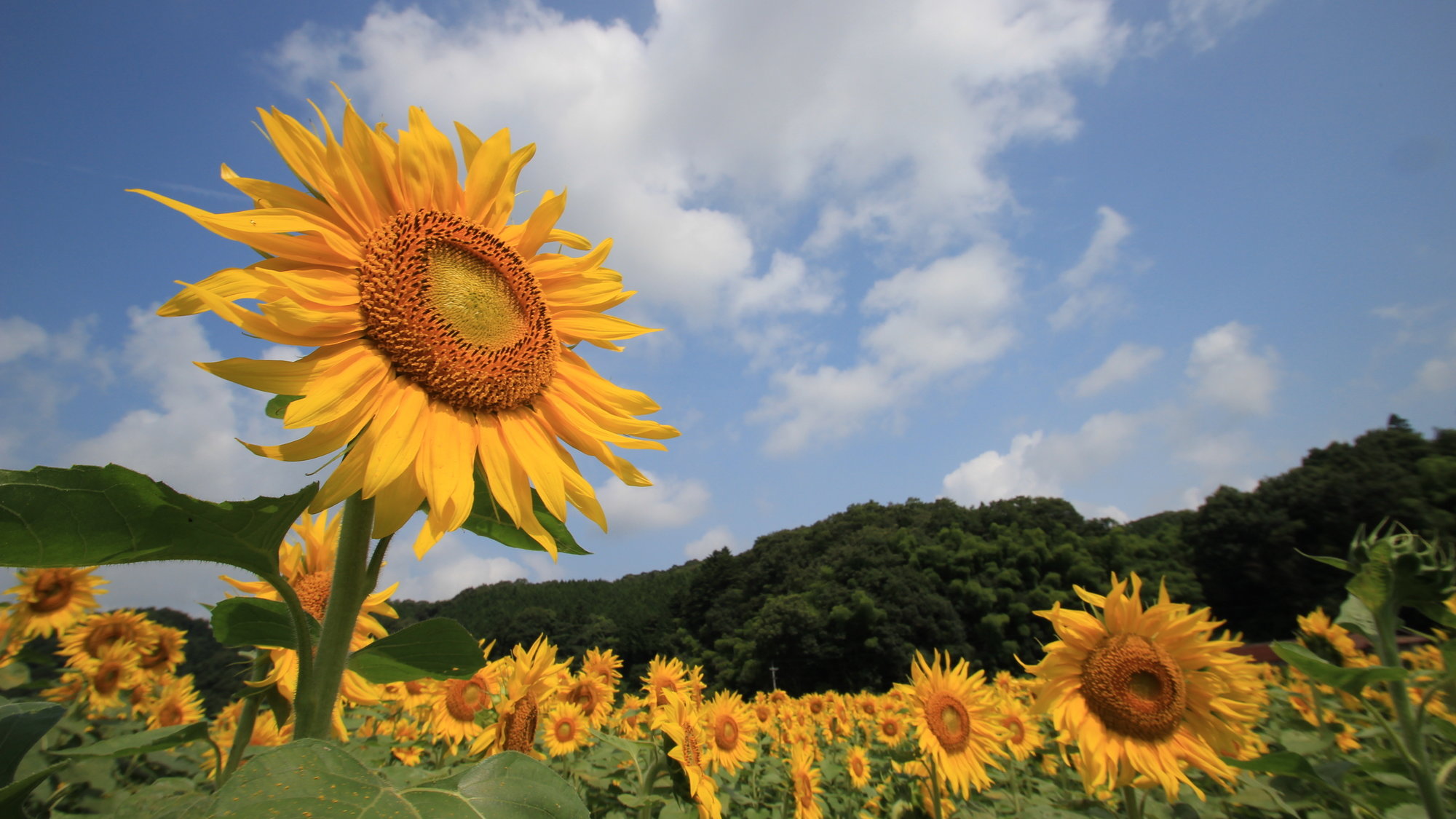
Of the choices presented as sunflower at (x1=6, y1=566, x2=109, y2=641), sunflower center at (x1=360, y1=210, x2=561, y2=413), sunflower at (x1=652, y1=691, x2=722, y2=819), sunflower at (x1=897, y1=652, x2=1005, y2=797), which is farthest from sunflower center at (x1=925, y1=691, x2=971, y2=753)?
sunflower at (x1=6, y1=566, x2=109, y2=641)

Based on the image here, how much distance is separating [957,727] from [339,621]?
5.44 metres

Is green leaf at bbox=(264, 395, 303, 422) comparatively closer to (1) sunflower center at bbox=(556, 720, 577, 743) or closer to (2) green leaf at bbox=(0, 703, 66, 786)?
(2) green leaf at bbox=(0, 703, 66, 786)

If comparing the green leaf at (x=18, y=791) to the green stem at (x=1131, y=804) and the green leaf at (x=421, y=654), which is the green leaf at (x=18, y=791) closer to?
the green leaf at (x=421, y=654)

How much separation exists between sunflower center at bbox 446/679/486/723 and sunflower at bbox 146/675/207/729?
2481mm

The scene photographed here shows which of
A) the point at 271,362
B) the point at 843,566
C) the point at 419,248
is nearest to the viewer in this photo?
the point at 271,362

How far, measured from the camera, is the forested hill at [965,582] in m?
41.0

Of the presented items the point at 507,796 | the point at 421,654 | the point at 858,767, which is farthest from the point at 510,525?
the point at 858,767

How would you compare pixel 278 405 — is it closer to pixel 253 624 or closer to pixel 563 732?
pixel 253 624

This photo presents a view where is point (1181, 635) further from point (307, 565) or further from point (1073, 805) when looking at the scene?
point (307, 565)

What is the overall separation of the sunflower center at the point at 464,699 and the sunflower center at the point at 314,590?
2062 millimetres

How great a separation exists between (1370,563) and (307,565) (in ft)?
14.0

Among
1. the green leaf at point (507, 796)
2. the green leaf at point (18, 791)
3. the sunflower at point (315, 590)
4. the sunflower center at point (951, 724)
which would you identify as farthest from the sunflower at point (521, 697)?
the sunflower center at point (951, 724)

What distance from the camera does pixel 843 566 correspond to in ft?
177

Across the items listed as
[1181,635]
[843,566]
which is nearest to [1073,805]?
[1181,635]
